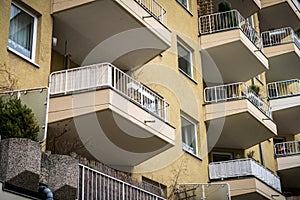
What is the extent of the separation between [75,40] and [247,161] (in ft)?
26.6

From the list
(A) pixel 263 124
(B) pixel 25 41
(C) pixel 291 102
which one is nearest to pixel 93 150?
(B) pixel 25 41

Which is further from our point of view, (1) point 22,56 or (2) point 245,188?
(2) point 245,188

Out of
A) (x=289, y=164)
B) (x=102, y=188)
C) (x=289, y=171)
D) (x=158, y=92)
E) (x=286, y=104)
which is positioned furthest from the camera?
(x=289, y=171)

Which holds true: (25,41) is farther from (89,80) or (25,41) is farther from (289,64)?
(289,64)

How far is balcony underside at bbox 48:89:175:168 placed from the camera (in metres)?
12.9

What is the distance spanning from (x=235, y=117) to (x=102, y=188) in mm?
9565

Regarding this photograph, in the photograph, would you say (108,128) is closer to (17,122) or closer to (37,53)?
(37,53)

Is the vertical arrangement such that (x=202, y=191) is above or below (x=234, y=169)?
below

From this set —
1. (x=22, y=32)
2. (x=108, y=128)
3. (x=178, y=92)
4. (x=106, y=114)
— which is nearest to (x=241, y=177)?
(x=178, y=92)

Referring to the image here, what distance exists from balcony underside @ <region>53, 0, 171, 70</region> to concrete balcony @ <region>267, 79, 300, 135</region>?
10.2 metres

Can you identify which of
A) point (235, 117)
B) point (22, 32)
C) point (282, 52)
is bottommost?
point (22, 32)

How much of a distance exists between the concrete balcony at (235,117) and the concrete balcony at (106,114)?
5.28m

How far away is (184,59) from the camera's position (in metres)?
20.5

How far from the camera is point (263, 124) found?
833 inches
